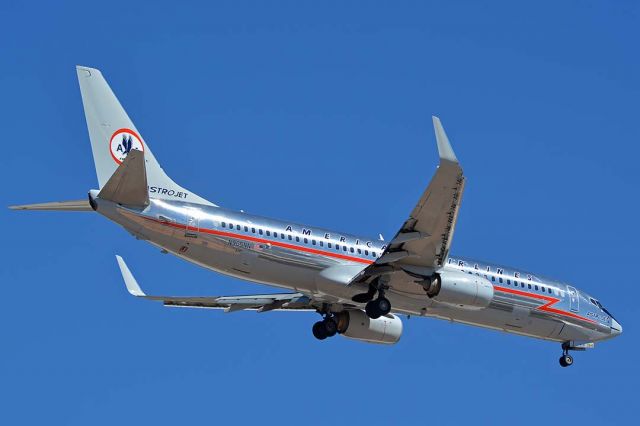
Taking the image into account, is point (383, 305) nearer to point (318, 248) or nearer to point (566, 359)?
point (318, 248)

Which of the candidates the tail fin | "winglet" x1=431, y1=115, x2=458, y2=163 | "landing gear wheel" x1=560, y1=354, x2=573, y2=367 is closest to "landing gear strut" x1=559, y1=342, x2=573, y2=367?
"landing gear wheel" x1=560, y1=354, x2=573, y2=367

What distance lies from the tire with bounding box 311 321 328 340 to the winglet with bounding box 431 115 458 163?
1229cm

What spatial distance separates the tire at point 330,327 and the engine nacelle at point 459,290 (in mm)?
6534

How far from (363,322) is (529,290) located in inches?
256

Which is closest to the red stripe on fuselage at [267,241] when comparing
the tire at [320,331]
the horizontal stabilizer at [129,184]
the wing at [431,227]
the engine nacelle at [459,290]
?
the horizontal stabilizer at [129,184]

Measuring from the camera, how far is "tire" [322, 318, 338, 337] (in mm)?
48406

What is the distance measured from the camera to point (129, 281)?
4694cm

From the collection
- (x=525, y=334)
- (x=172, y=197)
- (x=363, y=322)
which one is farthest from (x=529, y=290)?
(x=172, y=197)

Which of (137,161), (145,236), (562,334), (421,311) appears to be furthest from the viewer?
(562,334)

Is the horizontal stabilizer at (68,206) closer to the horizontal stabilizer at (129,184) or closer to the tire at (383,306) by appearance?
the horizontal stabilizer at (129,184)

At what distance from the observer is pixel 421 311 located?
45.5 m

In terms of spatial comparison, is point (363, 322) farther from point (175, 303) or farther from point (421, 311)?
point (175, 303)

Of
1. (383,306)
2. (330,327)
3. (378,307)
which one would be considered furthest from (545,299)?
(330,327)

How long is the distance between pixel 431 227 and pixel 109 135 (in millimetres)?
11348
